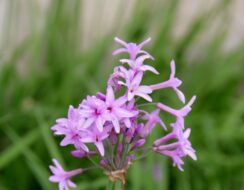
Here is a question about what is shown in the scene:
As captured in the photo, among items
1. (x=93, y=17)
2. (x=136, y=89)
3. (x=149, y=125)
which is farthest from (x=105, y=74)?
(x=136, y=89)

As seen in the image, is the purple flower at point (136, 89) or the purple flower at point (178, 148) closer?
the purple flower at point (136, 89)

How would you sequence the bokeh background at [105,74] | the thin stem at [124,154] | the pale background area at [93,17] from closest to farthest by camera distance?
the thin stem at [124,154], the bokeh background at [105,74], the pale background area at [93,17]

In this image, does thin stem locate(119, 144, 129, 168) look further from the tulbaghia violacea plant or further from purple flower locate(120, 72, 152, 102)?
purple flower locate(120, 72, 152, 102)

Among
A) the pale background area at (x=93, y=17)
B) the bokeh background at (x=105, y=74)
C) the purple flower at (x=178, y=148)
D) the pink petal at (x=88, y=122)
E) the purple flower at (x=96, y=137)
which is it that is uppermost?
the pale background area at (x=93, y=17)

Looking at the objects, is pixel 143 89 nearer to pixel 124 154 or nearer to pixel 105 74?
pixel 124 154

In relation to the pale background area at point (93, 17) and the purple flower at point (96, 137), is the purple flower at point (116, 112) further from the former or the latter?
the pale background area at point (93, 17)

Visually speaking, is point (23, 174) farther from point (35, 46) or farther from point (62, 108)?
point (35, 46)

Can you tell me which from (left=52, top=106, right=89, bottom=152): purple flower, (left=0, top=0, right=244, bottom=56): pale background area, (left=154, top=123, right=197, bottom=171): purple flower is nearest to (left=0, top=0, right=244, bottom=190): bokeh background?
(left=0, top=0, right=244, bottom=56): pale background area

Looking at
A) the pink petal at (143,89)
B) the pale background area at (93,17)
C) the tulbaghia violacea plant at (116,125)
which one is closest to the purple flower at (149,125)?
the tulbaghia violacea plant at (116,125)
